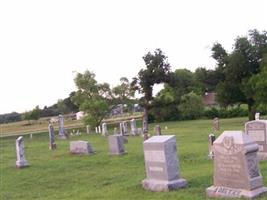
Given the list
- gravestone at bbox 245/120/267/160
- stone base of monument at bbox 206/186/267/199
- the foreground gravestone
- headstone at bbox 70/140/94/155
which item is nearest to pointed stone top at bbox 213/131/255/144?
the foreground gravestone

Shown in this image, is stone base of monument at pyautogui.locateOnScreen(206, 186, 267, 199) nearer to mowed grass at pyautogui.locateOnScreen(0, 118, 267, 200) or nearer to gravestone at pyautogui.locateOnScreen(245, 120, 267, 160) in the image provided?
mowed grass at pyautogui.locateOnScreen(0, 118, 267, 200)

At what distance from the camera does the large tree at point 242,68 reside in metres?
48.4

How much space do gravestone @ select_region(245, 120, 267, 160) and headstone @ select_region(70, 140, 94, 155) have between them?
341 inches

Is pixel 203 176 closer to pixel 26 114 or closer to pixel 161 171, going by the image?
pixel 161 171

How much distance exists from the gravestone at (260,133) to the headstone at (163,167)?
17.4ft

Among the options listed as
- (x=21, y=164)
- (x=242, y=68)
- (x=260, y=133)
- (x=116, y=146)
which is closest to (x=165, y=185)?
(x=260, y=133)

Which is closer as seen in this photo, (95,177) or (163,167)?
(163,167)

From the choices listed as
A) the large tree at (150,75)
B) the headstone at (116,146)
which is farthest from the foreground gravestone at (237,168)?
the large tree at (150,75)

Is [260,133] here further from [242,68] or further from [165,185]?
[242,68]

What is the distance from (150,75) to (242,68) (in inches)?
681

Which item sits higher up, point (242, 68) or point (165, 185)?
point (242, 68)

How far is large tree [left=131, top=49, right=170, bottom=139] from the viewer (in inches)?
2514

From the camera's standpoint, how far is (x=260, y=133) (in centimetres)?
1659

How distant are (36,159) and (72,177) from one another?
7421mm
